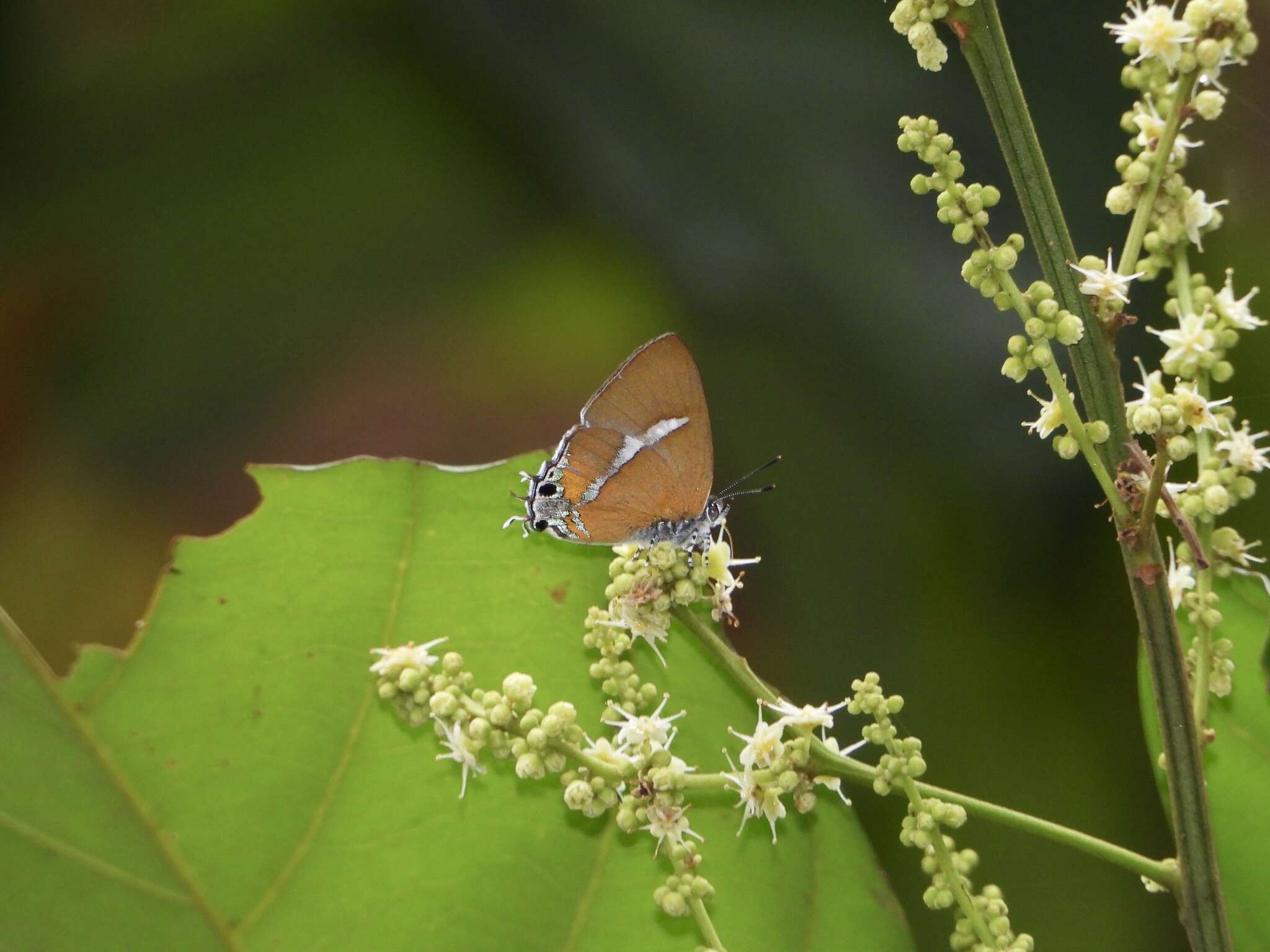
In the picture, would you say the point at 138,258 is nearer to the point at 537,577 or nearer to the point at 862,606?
the point at 537,577

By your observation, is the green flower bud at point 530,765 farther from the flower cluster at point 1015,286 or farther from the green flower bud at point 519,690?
the flower cluster at point 1015,286

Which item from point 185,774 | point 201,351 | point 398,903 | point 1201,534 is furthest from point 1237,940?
point 201,351

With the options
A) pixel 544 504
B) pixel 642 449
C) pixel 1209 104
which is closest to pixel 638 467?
pixel 642 449

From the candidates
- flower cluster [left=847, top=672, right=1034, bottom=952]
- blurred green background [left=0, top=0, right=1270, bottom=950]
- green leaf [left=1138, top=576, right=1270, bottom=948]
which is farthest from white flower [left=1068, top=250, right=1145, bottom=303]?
blurred green background [left=0, top=0, right=1270, bottom=950]

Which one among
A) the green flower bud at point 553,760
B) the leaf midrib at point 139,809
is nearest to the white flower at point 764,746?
the green flower bud at point 553,760

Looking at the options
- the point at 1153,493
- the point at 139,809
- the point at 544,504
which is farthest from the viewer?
the point at 544,504

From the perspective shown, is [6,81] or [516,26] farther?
[516,26]

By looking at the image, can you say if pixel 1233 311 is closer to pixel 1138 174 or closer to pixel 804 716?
pixel 1138 174
